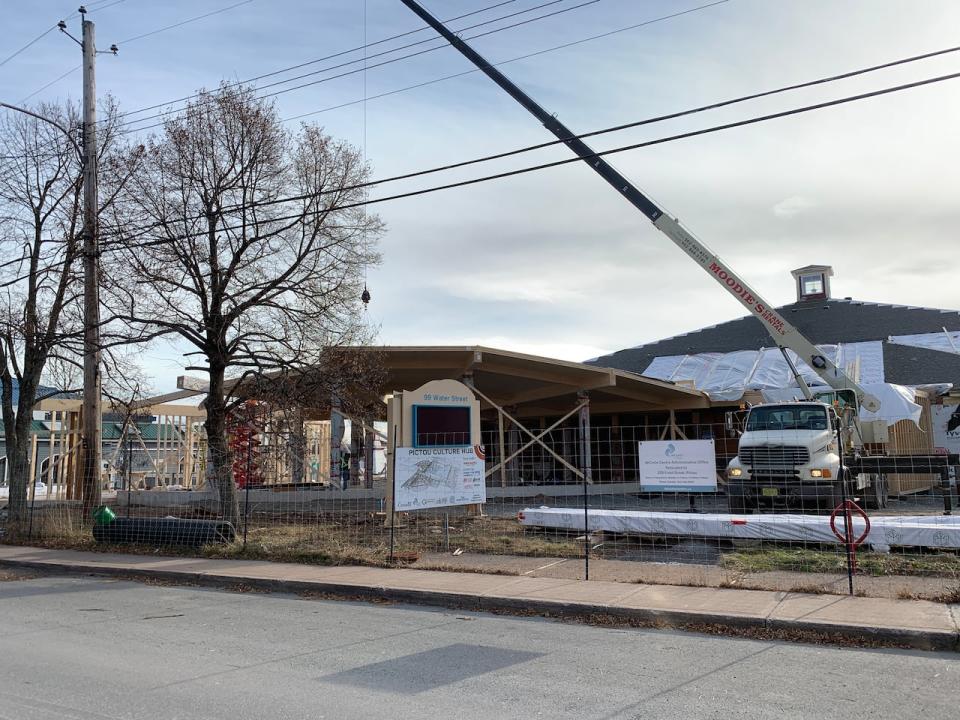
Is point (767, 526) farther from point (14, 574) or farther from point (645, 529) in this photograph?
point (14, 574)

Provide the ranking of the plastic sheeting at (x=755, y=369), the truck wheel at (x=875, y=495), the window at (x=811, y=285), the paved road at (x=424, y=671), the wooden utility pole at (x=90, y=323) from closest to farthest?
the paved road at (x=424, y=671) → the wooden utility pole at (x=90, y=323) → the truck wheel at (x=875, y=495) → the plastic sheeting at (x=755, y=369) → the window at (x=811, y=285)

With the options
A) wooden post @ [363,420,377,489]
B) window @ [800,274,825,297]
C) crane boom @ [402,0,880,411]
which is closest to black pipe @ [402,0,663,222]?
crane boom @ [402,0,880,411]

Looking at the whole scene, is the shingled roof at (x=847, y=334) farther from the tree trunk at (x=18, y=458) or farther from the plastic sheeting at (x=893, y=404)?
the tree trunk at (x=18, y=458)

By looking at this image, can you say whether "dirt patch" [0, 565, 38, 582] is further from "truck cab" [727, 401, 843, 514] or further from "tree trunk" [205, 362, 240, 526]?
"truck cab" [727, 401, 843, 514]

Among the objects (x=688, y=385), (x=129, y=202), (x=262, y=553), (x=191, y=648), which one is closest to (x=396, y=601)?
(x=191, y=648)

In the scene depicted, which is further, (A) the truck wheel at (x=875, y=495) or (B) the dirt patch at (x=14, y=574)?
(A) the truck wheel at (x=875, y=495)

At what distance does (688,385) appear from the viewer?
31.1 metres

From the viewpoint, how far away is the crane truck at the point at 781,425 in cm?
1596

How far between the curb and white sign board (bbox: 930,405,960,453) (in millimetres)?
23544

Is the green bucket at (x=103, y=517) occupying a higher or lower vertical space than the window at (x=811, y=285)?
lower

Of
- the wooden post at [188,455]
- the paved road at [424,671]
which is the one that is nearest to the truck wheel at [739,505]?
the paved road at [424,671]

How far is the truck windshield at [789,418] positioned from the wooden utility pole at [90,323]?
15035 millimetres

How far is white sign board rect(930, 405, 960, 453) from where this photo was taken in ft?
92.7

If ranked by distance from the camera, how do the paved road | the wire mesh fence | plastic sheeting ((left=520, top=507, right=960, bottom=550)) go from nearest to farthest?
the paved road < the wire mesh fence < plastic sheeting ((left=520, top=507, right=960, bottom=550))
